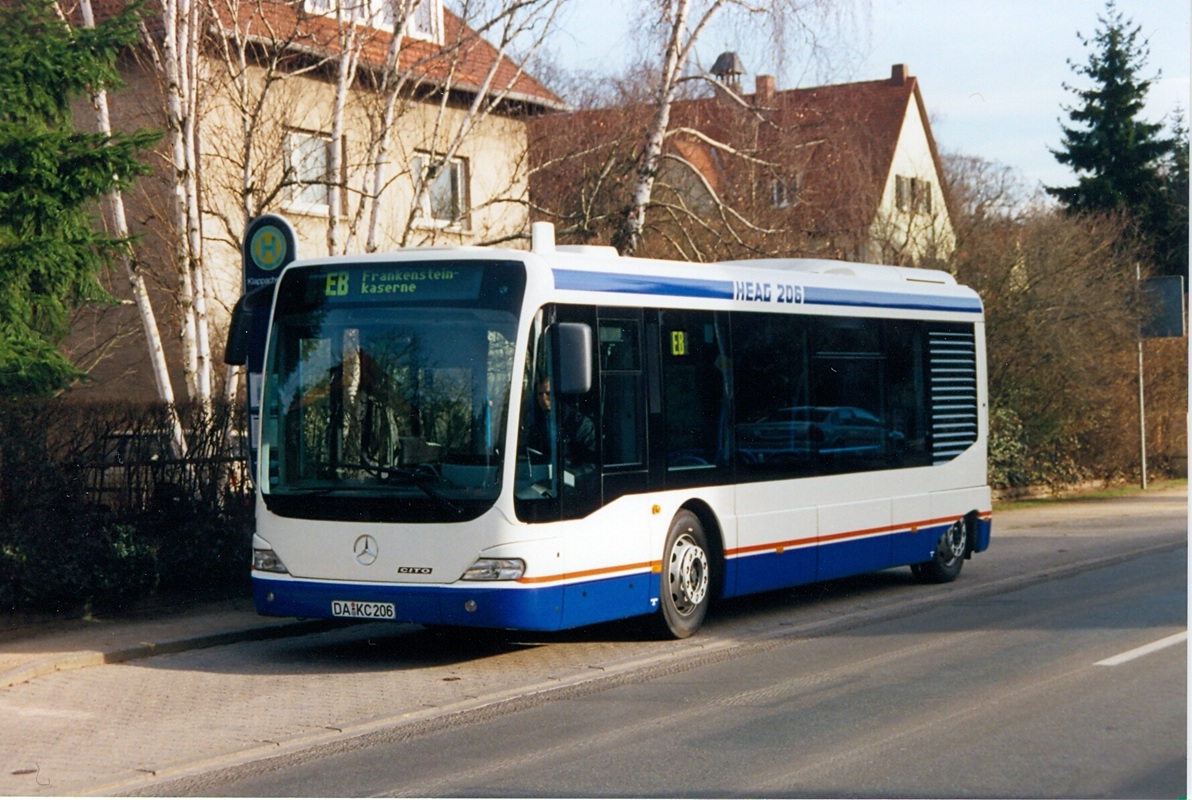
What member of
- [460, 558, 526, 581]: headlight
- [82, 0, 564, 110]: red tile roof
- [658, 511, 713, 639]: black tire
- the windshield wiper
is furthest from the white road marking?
[82, 0, 564, 110]: red tile roof

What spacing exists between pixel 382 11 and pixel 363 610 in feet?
30.1

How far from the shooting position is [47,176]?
38.3 ft

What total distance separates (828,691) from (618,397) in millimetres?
2884

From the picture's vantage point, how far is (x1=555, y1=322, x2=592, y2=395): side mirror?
10781 mm

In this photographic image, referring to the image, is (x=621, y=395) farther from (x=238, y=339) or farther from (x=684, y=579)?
(x=238, y=339)

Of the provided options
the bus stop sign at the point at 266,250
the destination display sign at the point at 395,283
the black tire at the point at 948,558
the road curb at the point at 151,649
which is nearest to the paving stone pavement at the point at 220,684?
the road curb at the point at 151,649

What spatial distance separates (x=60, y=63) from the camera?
11.8 metres

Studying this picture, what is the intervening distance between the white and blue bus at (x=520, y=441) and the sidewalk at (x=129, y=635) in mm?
1128

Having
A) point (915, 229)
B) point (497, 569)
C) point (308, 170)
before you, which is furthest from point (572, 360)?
point (915, 229)

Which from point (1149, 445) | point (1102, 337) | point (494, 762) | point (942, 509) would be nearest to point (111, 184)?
point (494, 762)

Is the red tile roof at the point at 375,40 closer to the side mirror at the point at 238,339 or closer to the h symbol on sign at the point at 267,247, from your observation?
the h symbol on sign at the point at 267,247

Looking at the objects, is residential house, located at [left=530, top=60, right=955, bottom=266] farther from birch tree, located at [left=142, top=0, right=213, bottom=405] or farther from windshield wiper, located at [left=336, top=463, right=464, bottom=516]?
windshield wiper, located at [left=336, top=463, right=464, bottom=516]

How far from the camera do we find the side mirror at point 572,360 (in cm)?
1078

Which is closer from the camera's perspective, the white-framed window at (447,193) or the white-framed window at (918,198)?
the white-framed window at (447,193)
